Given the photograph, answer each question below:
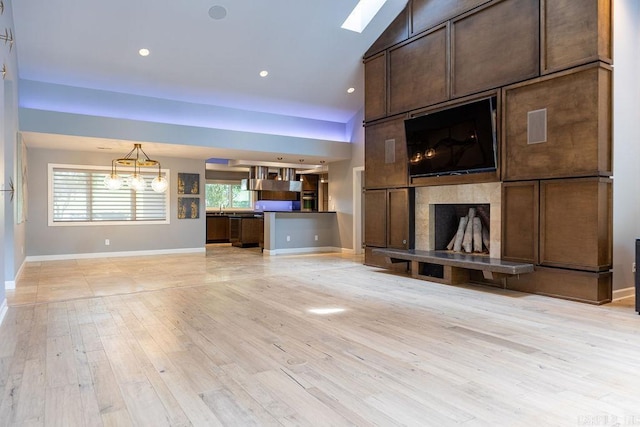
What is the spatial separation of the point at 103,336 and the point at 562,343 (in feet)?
11.6

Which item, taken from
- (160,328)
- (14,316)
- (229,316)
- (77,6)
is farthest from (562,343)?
(77,6)

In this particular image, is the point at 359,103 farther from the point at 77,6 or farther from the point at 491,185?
the point at 77,6

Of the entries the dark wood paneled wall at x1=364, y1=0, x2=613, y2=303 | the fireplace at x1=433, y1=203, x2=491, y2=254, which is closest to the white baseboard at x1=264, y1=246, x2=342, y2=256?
the fireplace at x1=433, y1=203, x2=491, y2=254

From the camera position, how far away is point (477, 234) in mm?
6043

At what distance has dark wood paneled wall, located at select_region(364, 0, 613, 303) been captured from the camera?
4.42 meters

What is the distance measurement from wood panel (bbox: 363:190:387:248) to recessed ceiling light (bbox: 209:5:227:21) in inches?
144

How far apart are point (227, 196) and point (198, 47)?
726 cm

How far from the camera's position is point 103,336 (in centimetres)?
328

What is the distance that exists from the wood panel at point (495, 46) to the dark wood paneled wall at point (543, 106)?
0.04ft

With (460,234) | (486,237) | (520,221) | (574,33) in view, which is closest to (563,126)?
(574,33)

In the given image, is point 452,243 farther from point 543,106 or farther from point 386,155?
point 543,106

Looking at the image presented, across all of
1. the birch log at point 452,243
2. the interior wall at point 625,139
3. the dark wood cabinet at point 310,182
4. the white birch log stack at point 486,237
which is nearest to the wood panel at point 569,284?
the interior wall at point 625,139

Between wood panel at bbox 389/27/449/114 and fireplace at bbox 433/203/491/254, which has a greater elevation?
wood panel at bbox 389/27/449/114

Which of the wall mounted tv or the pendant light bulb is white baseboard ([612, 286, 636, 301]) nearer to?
the wall mounted tv
